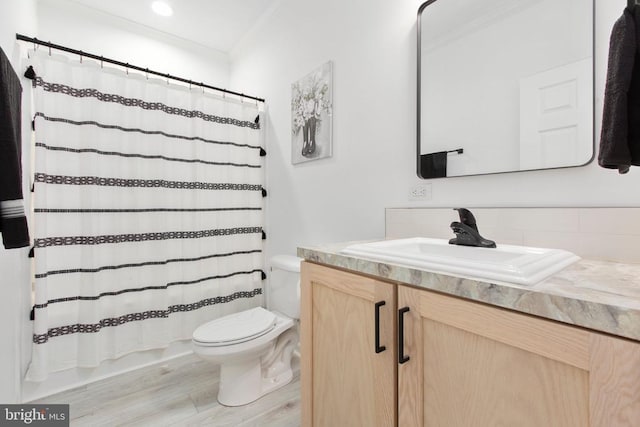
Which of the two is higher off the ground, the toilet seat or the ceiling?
the ceiling

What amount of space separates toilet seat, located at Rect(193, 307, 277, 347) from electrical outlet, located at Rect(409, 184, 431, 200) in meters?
1.07

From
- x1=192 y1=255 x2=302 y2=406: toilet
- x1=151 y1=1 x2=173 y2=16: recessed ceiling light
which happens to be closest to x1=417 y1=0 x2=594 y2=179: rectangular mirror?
x1=192 y1=255 x2=302 y2=406: toilet

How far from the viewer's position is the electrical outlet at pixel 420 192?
1.32 meters

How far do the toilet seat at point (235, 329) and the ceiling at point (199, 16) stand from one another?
2.29 m

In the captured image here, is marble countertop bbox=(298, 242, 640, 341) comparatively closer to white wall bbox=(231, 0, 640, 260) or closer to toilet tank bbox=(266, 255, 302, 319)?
white wall bbox=(231, 0, 640, 260)

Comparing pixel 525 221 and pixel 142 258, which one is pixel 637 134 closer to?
pixel 525 221

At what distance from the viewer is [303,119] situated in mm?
2020

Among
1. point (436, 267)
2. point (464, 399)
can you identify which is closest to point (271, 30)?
point (436, 267)

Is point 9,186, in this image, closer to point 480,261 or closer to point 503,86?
point 480,261

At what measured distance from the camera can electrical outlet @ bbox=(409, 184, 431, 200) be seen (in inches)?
52.1

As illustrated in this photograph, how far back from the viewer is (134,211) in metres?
1.91

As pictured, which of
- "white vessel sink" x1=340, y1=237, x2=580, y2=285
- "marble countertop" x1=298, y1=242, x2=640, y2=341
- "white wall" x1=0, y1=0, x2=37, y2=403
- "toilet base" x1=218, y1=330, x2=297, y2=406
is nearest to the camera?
"marble countertop" x1=298, y1=242, x2=640, y2=341

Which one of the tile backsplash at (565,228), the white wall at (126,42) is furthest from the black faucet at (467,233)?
the white wall at (126,42)

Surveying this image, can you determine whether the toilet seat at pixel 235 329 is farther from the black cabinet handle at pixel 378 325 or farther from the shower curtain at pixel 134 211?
the black cabinet handle at pixel 378 325
